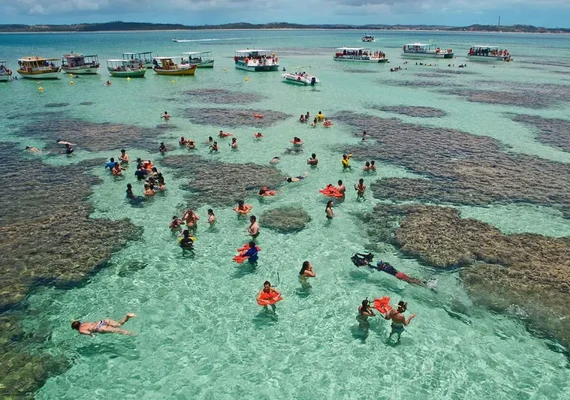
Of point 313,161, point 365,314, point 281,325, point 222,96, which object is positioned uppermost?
point 222,96

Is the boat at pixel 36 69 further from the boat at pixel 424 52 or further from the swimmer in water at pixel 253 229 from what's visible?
the boat at pixel 424 52

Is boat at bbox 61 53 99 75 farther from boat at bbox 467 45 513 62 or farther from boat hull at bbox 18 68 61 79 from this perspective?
boat at bbox 467 45 513 62

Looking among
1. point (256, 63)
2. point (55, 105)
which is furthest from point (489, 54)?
point (55, 105)

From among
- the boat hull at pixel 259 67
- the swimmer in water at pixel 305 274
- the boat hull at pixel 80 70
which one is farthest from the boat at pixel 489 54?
the swimmer in water at pixel 305 274

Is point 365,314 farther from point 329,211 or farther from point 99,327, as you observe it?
point 99,327

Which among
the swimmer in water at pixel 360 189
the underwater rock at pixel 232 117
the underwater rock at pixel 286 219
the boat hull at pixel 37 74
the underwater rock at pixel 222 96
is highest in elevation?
the boat hull at pixel 37 74

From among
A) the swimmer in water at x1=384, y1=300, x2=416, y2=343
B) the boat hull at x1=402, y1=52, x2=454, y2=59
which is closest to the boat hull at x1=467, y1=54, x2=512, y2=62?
the boat hull at x1=402, y1=52, x2=454, y2=59

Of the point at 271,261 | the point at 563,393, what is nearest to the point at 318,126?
the point at 271,261
